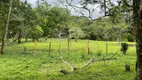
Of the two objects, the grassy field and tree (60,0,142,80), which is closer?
tree (60,0,142,80)

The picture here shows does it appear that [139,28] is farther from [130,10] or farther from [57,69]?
[57,69]

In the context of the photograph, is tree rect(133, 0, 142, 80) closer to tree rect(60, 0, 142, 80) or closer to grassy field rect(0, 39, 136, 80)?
tree rect(60, 0, 142, 80)

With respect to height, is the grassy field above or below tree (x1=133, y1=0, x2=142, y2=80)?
below

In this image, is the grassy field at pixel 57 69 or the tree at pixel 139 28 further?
the grassy field at pixel 57 69

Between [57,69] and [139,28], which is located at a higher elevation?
[139,28]

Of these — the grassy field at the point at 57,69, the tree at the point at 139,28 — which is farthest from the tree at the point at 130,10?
the grassy field at the point at 57,69

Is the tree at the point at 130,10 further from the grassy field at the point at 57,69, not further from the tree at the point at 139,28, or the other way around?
the grassy field at the point at 57,69

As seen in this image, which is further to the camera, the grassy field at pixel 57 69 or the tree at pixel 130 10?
the grassy field at pixel 57 69

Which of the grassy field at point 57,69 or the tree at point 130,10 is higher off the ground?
the tree at point 130,10

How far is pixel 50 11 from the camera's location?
204 ft

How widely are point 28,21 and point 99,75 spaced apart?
21.1 meters

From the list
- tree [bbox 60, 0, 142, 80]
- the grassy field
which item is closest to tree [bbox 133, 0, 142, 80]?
tree [bbox 60, 0, 142, 80]

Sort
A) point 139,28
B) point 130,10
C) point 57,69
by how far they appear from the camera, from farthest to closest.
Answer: point 57,69 < point 130,10 < point 139,28

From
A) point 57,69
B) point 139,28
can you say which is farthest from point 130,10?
point 57,69
